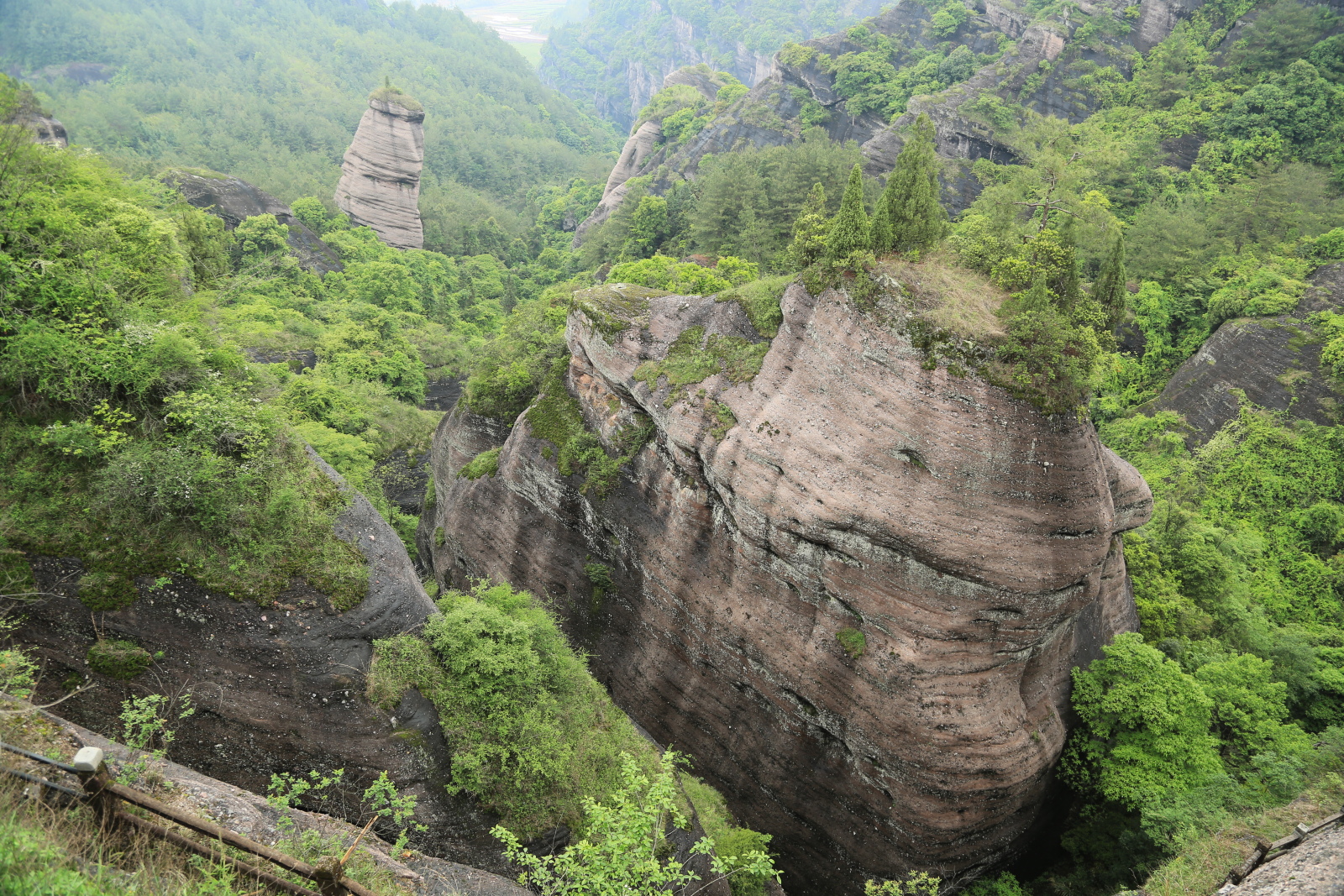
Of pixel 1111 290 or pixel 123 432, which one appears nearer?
pixel 123 432

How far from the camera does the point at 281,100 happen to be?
122 meters

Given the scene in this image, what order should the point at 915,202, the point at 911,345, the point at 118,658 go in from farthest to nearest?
the point at 915,202 < the point at 911,345 < the point at 118,658

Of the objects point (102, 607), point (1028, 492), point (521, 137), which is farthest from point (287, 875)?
point (521, 137)

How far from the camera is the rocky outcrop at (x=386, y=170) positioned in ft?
236

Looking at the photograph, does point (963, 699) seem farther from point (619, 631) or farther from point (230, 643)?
point (230, 643)

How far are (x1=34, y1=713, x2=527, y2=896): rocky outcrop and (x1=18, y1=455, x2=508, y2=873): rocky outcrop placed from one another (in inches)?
33.3

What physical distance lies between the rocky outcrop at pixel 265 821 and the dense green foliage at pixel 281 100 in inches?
2952

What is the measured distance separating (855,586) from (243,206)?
6278cm

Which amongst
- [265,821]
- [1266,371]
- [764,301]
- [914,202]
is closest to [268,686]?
[265,821]

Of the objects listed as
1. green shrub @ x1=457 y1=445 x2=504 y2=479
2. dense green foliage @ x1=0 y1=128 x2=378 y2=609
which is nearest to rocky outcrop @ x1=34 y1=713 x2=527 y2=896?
dense green foliage @ x1=0 y1=128 x2=378 y2=609

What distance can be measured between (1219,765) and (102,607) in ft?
84.1

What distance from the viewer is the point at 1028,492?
51.4 feet

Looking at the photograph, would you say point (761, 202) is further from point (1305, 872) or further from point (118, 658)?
point (118, 658)

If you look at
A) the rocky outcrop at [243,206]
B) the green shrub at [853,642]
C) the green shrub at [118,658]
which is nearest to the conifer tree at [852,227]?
the green shrub at [853,642]
